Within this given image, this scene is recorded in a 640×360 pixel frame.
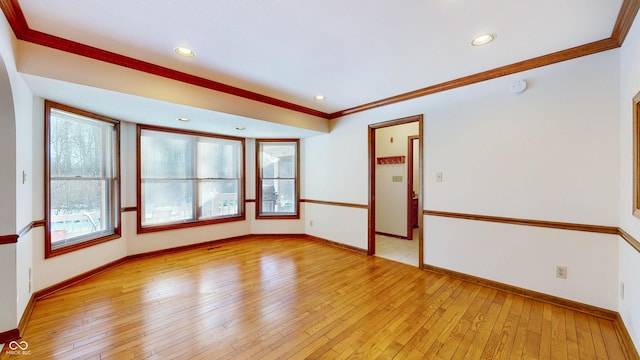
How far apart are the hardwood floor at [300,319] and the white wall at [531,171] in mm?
375

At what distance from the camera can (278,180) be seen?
17.9 feet

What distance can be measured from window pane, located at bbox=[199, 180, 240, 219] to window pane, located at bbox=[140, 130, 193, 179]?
1.36 ft

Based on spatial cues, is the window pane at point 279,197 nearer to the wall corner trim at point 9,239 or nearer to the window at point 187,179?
the window at point 187,179

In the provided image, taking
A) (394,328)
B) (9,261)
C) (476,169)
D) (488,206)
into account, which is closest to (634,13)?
(476,169)

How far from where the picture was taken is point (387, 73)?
9.49 ft

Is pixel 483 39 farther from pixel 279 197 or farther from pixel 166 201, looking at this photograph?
pixel 166 201

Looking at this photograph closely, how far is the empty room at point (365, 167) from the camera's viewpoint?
189 centimetres

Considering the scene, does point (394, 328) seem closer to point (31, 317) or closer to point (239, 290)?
point (239, 290)

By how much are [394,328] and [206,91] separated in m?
3.21

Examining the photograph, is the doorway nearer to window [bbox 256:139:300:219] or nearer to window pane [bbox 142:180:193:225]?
window [bbox 256:139:300:219]

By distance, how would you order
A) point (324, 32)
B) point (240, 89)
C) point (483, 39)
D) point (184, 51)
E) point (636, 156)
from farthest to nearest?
point (240, 89), point (184, 51), point (483, 39), point (324, 32), point (636, 156)

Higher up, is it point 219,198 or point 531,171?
point 531,171

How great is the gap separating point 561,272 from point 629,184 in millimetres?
1009

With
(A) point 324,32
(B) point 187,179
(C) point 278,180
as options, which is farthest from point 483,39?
(B) point 187,179
